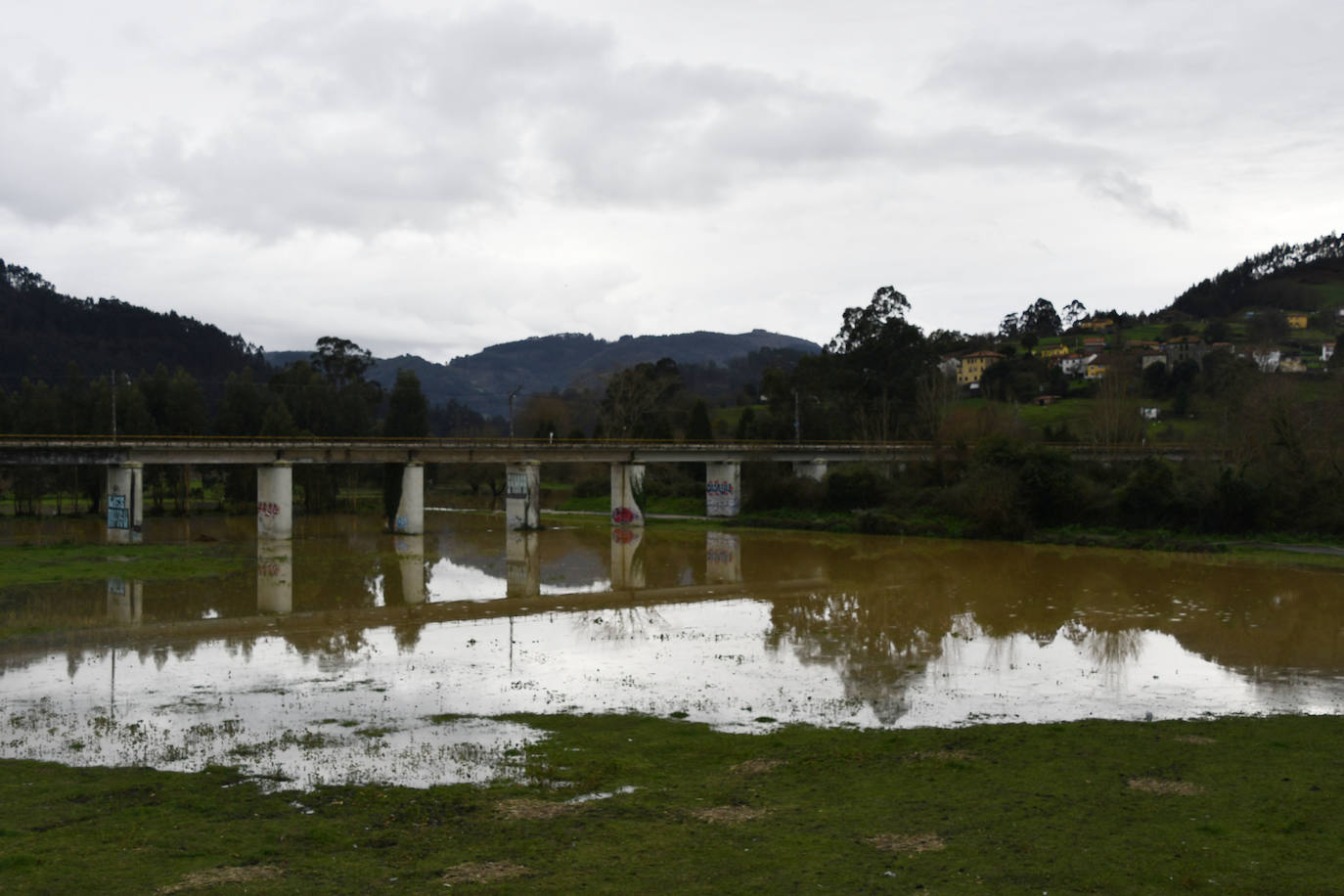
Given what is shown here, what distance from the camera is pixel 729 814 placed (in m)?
11.3

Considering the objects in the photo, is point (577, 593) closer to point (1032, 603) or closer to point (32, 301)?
point (1032, 603)

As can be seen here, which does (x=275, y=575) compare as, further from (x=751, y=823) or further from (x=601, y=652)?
(x=751, y=823)

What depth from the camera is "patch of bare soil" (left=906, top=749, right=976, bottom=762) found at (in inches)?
531

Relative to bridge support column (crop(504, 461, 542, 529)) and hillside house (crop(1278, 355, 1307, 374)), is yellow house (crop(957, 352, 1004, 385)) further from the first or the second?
bridge support column (crop(504, 461, 542, 529))

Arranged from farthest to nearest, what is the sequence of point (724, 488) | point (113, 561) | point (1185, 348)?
point (1185, 348) → point (724, 488) → point (113, 561)

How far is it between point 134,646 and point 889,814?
18856mm

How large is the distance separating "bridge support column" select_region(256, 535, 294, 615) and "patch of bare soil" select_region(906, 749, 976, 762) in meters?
20.9

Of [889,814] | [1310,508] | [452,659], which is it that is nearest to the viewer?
[889,814]

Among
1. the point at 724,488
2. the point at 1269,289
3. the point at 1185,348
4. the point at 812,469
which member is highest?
the point at 1269,289

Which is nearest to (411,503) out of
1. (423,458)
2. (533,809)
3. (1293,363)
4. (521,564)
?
(423,458)

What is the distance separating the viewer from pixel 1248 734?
14.7 m

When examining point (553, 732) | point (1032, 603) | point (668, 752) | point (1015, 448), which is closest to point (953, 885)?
point (668, 752)

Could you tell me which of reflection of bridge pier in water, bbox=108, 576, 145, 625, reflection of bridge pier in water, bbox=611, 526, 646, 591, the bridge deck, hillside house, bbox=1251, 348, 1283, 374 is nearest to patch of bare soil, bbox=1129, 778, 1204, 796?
reflection of bridge pier in water, bbox=108, 576, 145, 625

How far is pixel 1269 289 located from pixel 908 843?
203 meters
